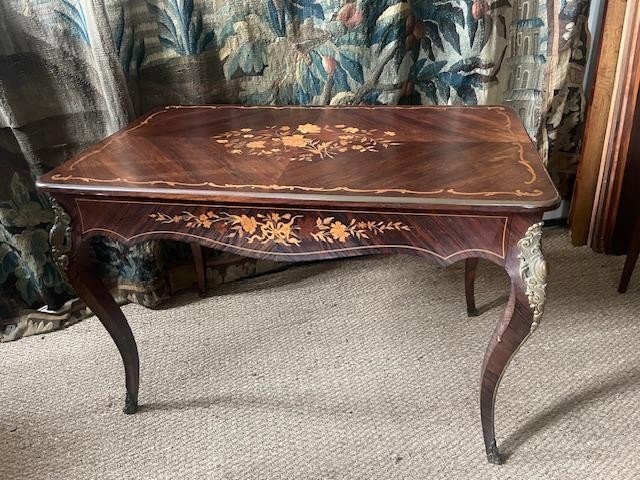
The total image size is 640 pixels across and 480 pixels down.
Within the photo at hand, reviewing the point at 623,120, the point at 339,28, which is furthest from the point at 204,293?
the point at 623,120

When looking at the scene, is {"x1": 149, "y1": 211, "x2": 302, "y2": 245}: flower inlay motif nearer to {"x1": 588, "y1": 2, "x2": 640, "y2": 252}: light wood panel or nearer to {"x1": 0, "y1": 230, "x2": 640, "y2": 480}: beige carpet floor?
{"x1": 0, "y1": 230, "x2": 640, "y2": 480}: beige carpet floor

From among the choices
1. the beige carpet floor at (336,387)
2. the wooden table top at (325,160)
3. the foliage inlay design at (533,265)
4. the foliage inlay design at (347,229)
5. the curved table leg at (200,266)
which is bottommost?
the beige carpet floor at (336,387)

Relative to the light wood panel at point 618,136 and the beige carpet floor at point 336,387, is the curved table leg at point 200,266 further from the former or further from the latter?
the light wood panel at point 618,136

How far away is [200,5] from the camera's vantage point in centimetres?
122

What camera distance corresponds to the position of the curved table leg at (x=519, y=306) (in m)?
0.74

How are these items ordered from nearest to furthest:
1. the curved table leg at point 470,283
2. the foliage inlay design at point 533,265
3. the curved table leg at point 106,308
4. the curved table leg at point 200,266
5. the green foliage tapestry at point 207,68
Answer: the foliage inlay design at point 533,265, the curved table leg at point 106,308, the green foliage tapestry at point 207,68, the curved table leg at point 470,283, the curved table leg at point 200,266

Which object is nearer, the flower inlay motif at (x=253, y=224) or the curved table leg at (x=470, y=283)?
the flower inlay motif at (x=253, y=224)

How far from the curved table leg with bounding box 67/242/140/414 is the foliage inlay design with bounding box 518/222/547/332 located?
2.29 ft

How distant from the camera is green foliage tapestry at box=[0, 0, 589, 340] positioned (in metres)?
1.18

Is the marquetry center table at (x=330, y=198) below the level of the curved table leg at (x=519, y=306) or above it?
above

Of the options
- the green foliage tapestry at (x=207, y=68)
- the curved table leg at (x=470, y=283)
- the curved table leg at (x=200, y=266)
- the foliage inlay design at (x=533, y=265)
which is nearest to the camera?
the foliage inlay design at (x=533, y=265)

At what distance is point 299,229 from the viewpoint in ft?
2.67

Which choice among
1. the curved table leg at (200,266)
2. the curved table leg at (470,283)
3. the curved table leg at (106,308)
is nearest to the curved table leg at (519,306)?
the curved table leg at (470,283)

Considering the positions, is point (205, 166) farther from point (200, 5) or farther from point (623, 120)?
point (623, 120)
